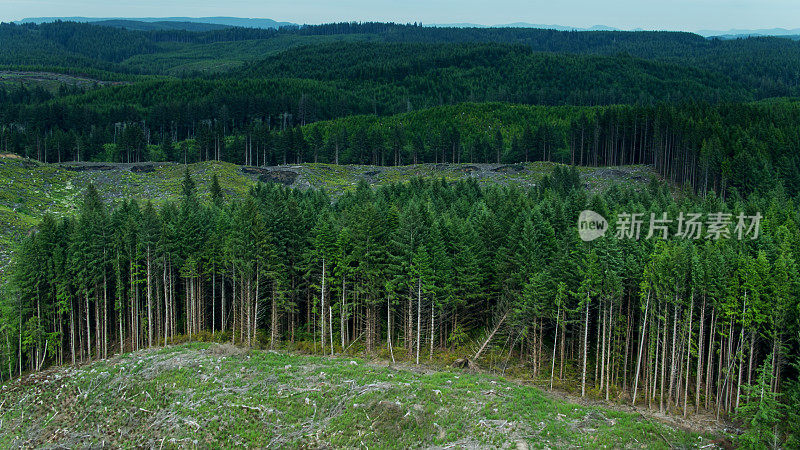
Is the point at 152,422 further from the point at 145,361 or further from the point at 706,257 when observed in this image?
the point at 706,257

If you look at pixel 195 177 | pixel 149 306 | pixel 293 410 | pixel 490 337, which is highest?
pixel 195 177

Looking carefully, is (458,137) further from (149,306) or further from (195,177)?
(149,306)

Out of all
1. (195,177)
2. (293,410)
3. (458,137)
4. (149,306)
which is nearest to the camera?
(293,410)

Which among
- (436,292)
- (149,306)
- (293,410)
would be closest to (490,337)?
(436,292)

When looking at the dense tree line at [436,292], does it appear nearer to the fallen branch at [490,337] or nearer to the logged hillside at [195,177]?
the fallen branch at [490,337]

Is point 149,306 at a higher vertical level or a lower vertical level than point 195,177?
lower

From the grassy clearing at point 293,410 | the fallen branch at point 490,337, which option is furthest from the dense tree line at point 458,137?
the grassy clearing at point 293,410
